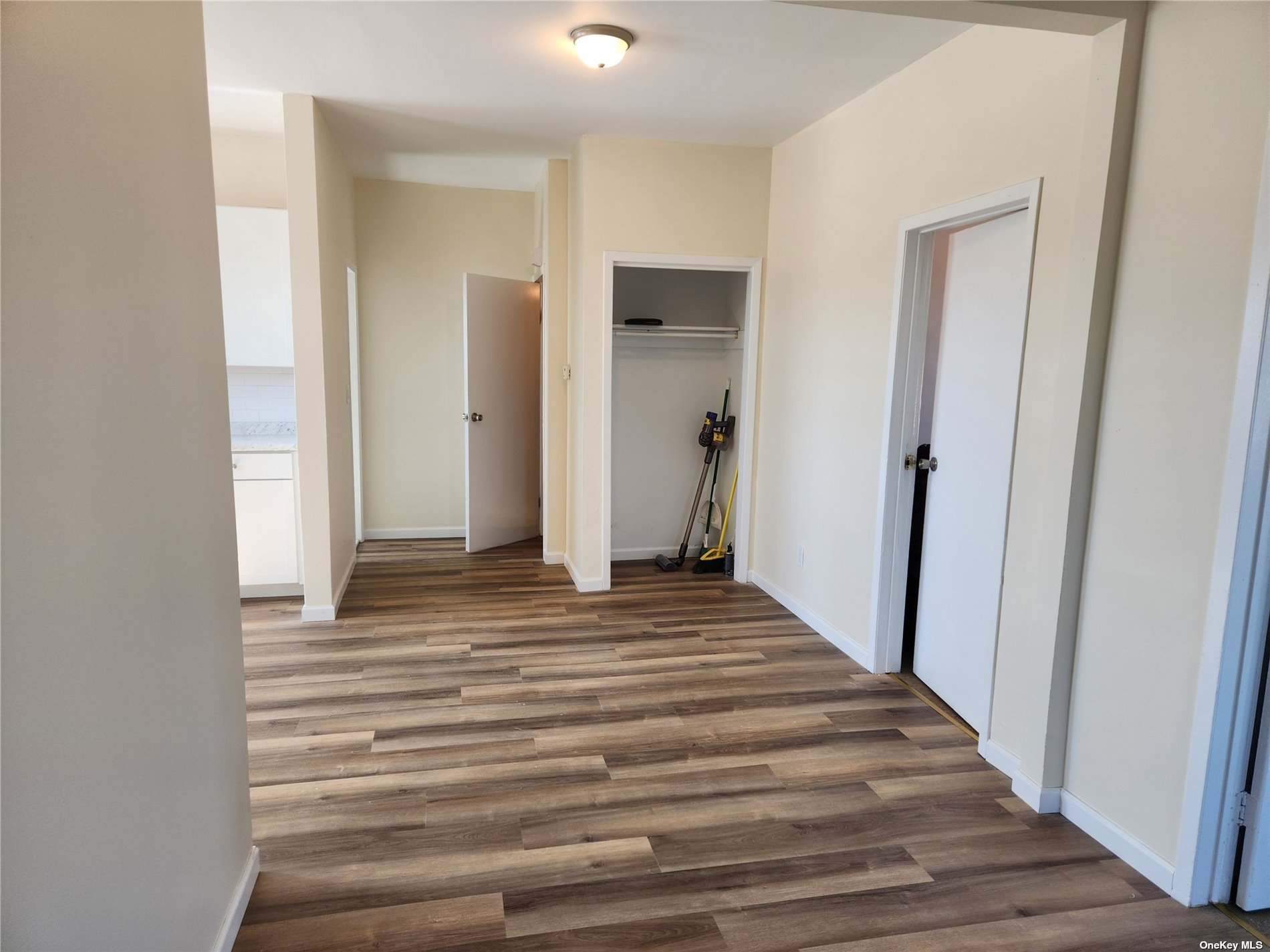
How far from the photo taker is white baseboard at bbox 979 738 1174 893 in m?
2.10

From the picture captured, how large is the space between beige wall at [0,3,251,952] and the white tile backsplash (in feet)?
11.1

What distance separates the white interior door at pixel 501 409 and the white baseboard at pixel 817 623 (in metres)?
2.03

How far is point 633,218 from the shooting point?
4.43 metres

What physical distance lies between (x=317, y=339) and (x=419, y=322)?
1.97 m

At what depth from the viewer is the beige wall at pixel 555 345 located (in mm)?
4996

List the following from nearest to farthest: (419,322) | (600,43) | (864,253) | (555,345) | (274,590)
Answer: (600,43) < (864,253) < (274,590) < (555,345) < (419,322)

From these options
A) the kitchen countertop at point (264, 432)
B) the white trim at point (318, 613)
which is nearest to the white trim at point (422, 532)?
the kitchen countertop at point (264, 432)

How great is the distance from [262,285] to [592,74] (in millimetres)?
2399

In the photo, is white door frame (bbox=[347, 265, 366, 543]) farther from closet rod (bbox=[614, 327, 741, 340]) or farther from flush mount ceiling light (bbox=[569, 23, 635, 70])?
flush mount ceiling light (bbox=[569, 23, 635, 70])

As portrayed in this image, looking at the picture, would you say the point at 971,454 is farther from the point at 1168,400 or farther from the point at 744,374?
the point at 744,374

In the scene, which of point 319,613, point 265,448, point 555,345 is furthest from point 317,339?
point 555,345

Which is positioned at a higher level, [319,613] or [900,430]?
[900,430]

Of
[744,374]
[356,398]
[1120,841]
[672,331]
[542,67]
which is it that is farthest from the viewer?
[356,398]

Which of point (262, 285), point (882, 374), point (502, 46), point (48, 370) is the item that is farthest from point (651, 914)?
point (262, 285)
